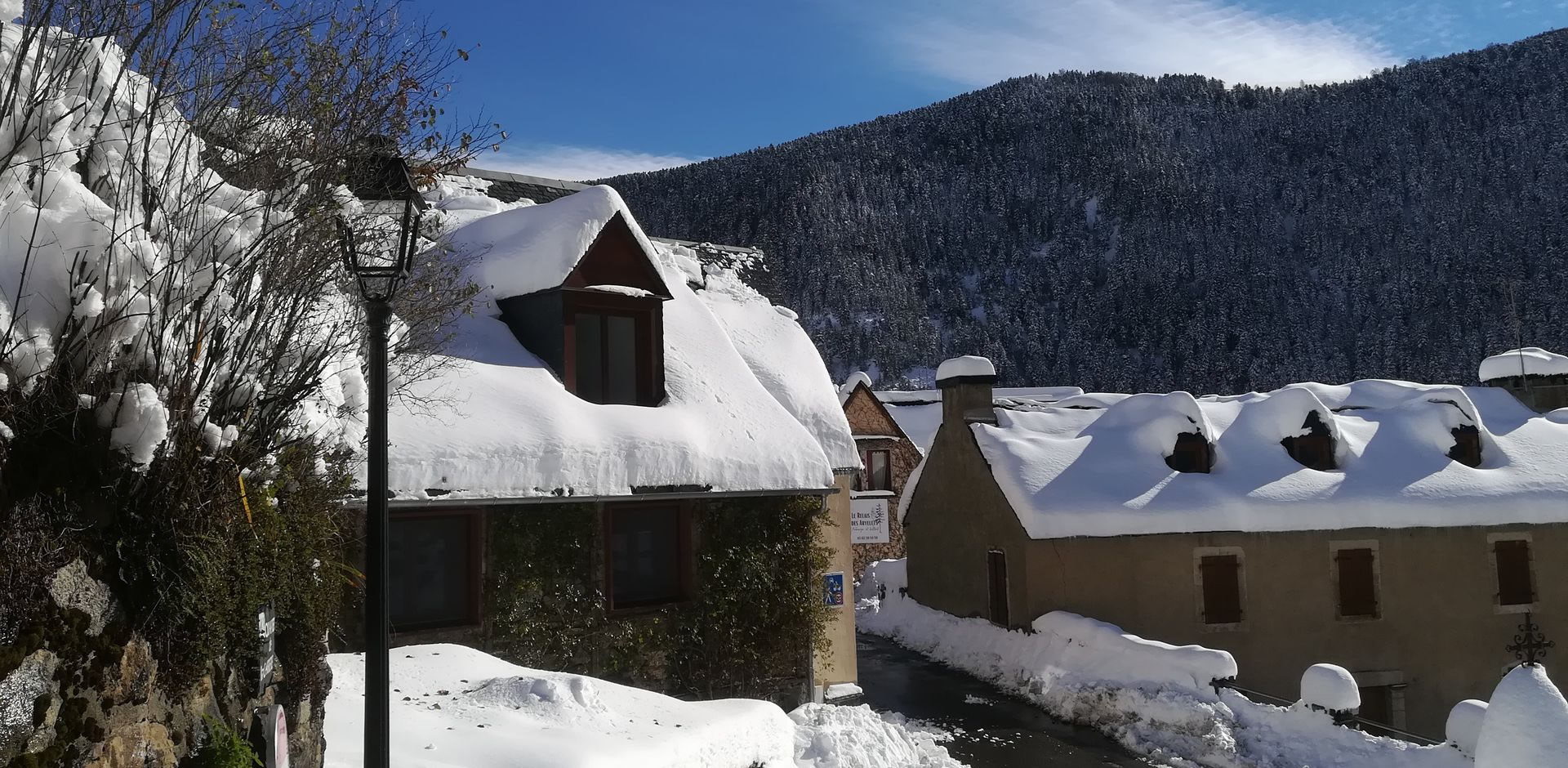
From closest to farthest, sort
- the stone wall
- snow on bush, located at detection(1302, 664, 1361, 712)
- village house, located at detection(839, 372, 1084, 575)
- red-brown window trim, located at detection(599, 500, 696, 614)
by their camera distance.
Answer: the stone wall < red-brown window trim, located at detection(599, 500, 696, 614) < snow on bush, located at detection(1302, 664, 1361, 712) < village house, located at detection(839, 372, 1084, 575)

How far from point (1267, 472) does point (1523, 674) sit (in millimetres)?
8918

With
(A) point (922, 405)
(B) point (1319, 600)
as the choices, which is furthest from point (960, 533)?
(A) point (922, 405)

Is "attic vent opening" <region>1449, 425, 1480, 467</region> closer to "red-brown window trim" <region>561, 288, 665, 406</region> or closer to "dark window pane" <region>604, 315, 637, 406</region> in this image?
"red-brown window trim" <region>561, 288, 665, 406</region>

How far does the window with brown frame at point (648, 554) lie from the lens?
440 inches

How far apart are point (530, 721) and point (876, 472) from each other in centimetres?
2603

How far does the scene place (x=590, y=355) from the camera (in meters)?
12.1

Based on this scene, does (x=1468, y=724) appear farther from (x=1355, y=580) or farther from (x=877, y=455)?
(x=877, y=455)

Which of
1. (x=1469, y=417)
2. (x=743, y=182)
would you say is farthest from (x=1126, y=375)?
(x=1469, y=417)

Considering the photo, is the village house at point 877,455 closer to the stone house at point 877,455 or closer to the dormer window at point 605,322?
the stone house at point 877,455

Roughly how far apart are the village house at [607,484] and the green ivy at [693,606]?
2cm

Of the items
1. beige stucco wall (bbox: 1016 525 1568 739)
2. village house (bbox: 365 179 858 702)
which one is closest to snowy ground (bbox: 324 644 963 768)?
village house (bbox: 365 179 858 702)

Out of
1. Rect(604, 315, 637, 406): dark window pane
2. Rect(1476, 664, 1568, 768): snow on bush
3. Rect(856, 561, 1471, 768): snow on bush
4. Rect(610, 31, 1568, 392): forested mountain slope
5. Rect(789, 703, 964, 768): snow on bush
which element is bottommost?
Rect(856, 561, 1471, 768): snow on bush

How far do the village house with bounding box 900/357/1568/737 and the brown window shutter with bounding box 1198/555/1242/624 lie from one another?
3 centimetres

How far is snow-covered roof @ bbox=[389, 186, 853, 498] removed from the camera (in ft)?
31.3
